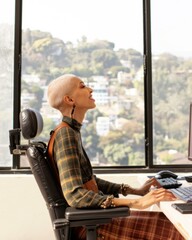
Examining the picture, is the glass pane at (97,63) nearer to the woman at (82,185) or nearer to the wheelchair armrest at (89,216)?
the woman at (82,185)

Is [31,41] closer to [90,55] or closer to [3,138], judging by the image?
[90,55]

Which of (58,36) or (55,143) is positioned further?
(58,36)

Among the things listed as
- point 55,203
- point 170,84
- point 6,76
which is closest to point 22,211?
point 6,76

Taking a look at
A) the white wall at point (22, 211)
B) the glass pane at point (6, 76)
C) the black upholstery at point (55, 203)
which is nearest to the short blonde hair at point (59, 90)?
the black upholstery at point (55, 203)

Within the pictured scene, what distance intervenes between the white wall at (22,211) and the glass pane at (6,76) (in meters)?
0.25

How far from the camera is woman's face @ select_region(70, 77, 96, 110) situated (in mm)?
1566

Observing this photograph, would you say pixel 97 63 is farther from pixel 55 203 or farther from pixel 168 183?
pixel 55 203

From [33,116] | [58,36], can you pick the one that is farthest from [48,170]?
[58,36]

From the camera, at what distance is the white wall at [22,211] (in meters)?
2.54

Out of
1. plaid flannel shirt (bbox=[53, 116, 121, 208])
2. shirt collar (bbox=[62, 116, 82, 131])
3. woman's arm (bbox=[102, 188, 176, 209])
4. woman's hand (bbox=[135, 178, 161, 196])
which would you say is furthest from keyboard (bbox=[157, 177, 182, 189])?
shirt collar (bbox=[62, 116, 82, 131])

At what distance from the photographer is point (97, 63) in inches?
110

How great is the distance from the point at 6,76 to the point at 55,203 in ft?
5.48

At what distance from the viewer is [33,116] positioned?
59.9 inches

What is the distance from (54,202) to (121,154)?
4.69 ft
